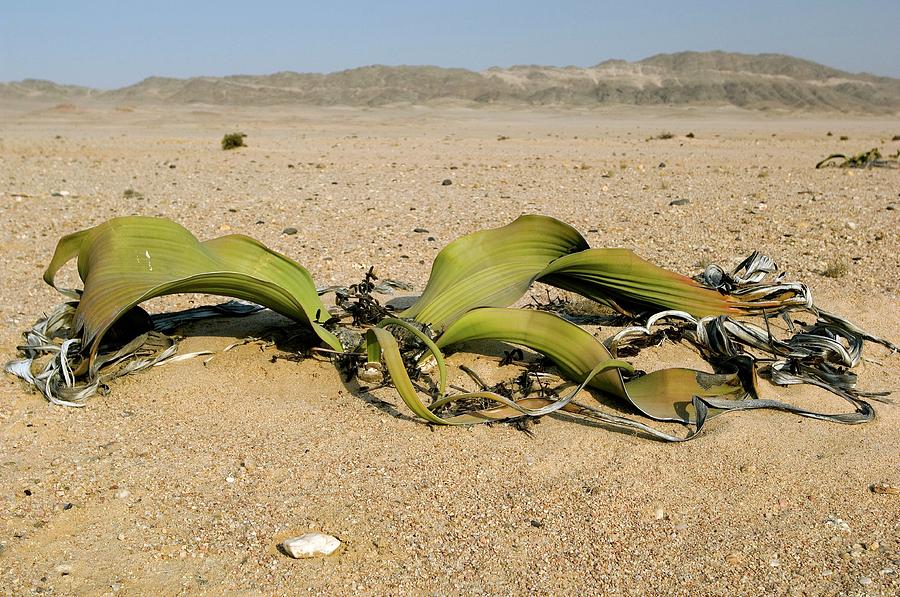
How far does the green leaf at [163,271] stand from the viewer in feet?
8.50

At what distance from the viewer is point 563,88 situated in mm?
51969

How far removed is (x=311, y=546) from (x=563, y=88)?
172 feet

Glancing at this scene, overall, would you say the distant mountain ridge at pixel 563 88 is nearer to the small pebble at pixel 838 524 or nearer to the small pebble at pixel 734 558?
the small pebble at pixel 838 524

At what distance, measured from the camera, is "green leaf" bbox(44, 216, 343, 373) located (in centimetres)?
259

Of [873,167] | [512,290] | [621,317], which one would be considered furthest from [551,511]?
[873,167]

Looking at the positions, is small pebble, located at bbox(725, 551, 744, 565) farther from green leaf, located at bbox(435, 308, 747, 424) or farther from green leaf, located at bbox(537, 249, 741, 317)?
green leaf, located at bbox(537, 249, 741, 317)

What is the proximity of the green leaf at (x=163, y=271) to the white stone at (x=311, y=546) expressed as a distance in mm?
946

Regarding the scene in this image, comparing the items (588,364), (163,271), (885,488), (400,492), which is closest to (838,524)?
(885,488)

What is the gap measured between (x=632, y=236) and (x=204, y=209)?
3.25 meters

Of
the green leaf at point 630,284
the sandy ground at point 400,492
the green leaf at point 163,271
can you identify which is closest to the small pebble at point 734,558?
the sandy ground at point 400,492

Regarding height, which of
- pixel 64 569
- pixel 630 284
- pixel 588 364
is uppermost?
pixel 630 284

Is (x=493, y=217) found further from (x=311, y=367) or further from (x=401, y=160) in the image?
(x=401, y=160)

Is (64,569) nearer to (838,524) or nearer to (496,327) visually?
(496,327)

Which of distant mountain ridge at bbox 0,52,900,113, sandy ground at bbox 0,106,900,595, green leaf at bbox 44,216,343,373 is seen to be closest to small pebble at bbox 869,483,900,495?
sandy ground at bbox 0,106,900,595
